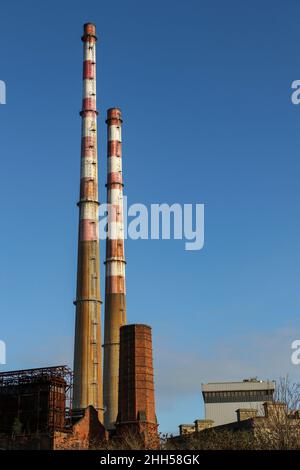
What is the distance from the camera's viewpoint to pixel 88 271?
48.8m

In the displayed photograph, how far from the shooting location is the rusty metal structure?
40.4 meters

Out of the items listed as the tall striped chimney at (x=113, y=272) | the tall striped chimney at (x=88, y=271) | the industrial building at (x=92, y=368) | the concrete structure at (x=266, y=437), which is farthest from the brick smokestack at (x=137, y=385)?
the tall striped chimney at (x=113, y=272)

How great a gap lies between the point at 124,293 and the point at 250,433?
69.2 feet

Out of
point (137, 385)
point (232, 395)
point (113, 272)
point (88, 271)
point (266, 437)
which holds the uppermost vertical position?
point (113, 272)

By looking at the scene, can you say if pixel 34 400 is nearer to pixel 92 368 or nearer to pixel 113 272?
pixel 92 368

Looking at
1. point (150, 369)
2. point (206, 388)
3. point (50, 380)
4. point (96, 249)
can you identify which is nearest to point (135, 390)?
point (150, 369)

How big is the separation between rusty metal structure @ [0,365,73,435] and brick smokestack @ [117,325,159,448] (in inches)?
163

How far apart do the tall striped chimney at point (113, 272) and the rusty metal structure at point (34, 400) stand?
7.33 m

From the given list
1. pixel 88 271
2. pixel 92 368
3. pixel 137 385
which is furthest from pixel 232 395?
pixel 137 385

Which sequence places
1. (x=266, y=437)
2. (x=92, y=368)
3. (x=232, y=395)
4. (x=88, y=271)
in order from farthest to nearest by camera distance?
(x=232, y=395) → (x=88, y=271) → (x=92, y=368) → (x=266, y=437)

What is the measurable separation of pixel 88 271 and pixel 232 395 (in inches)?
644

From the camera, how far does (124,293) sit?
5262 centimetres
